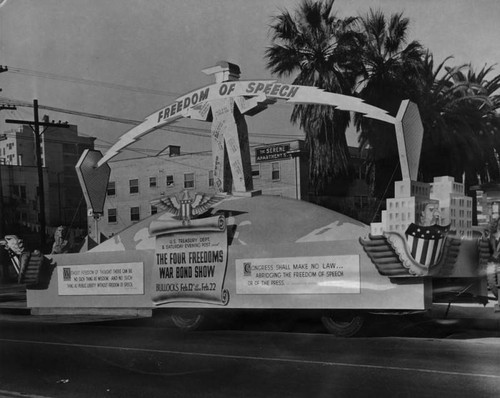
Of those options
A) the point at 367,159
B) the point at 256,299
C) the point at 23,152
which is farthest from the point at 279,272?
the point at 23,152

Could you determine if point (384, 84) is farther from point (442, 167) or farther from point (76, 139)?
point (76, 139)

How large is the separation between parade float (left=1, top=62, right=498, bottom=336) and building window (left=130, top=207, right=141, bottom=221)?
10 cm

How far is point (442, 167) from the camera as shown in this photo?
20.3 ft

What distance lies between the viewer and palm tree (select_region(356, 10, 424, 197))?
5152 millimetres

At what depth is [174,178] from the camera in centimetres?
805

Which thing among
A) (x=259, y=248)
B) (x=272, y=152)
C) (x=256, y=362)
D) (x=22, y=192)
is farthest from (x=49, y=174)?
(x=256, y=362)

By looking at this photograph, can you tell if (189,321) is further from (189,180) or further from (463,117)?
(463,117)

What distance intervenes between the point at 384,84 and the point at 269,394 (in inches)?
111

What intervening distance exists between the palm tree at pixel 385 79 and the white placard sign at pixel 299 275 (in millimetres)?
1154

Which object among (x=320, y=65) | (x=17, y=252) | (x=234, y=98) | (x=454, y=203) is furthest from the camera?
(x=17, y=252)

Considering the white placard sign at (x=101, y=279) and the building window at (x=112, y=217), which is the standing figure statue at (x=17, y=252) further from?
the building window at (x=112, y=217)

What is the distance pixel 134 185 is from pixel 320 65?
3.29 metres

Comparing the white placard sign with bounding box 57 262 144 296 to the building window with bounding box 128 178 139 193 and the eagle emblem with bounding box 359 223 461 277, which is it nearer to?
the building window with bounding box 128 178 139 193

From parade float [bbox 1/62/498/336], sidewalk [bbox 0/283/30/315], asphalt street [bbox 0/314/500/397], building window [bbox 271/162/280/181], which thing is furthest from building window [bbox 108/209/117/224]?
building window [bbox 271/162/280/181]
